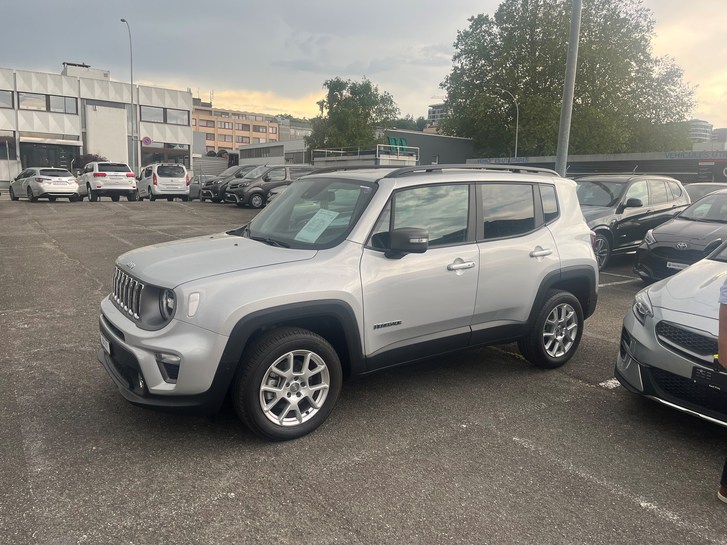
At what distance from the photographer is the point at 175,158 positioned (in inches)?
2235

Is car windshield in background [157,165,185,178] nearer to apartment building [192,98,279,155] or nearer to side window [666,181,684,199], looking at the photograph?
side window [666,181,684,199]

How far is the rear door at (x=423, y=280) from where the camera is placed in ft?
12.4

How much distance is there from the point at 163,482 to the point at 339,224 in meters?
1.94

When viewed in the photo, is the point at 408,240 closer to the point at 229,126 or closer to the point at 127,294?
the point at 127,294

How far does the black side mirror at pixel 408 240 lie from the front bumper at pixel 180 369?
125 centimetres

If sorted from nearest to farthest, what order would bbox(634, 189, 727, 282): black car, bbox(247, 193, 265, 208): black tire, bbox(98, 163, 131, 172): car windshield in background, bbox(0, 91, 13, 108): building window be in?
bbox(634, 189, 727, 282): black car, bbox(247, 193, 265, 208): black tire, bbox(98, 163, 131, 172): car windshield in background, bbox(0, 91, 13, 108): building window

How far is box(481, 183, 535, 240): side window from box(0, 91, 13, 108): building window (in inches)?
2106

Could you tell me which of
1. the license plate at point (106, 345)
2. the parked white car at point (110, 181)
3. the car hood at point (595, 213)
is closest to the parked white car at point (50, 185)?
the parked white car at point (110, 181)

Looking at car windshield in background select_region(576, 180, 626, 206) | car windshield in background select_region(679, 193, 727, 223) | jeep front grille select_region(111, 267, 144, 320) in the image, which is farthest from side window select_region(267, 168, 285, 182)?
jeep front grille select_region(111, 267, 144, 320)

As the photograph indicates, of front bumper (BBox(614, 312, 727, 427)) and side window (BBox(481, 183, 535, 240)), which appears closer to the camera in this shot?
front bumper (BBox(614, 312, 727, 427))

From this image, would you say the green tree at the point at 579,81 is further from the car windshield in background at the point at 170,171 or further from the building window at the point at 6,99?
the building window at the point at 6,99

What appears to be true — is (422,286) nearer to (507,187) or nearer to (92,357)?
(507,187)

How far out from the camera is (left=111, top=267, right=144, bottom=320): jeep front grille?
3535 millimetres

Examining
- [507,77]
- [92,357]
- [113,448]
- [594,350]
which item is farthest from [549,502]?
[507,77]
